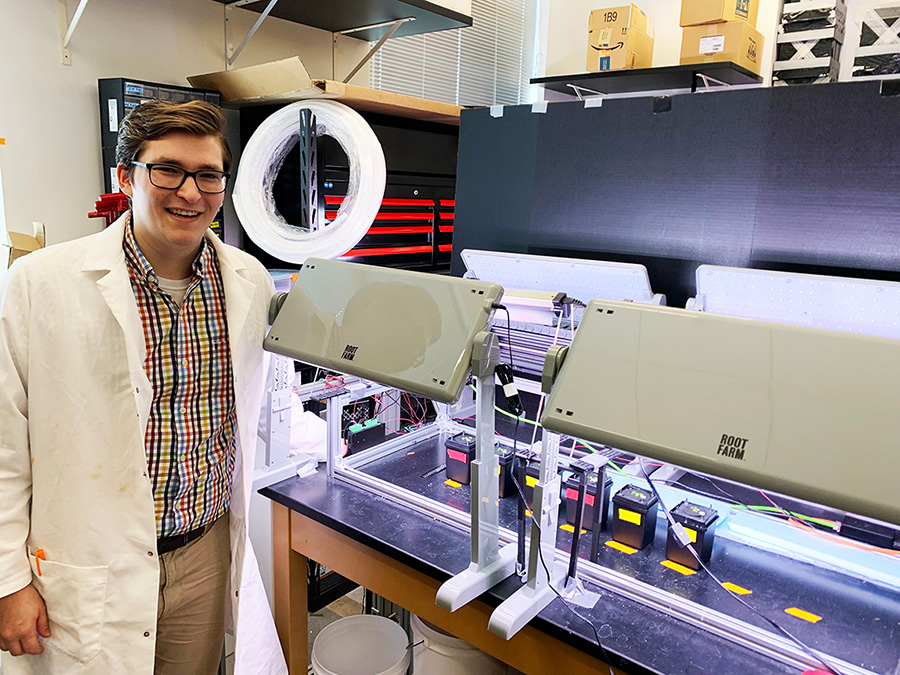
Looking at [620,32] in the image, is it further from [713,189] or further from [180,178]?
[180,178]

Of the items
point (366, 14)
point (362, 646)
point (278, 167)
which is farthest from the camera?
point (366, 14)

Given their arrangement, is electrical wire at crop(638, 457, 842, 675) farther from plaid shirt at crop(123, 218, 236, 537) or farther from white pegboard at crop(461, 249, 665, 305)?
plaid shirt at crop(123, 218, 236, 537)

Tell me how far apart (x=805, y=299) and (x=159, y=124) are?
1263mm

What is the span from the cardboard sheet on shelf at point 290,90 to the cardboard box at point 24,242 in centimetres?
71

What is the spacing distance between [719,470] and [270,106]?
1886mm

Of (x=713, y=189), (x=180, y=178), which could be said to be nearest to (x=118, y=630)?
(x=180, y=178)

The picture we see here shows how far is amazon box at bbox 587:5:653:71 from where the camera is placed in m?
3.12

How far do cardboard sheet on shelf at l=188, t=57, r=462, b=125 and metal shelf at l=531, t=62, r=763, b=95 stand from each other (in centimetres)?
119

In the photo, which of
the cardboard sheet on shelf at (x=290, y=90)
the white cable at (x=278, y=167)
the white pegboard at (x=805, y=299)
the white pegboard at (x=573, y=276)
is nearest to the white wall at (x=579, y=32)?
the cardboard sheet on shelf at (x=290, y=90)

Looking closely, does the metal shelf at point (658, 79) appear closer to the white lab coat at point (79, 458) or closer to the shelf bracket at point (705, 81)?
the shelf bracket at point (705, 81)

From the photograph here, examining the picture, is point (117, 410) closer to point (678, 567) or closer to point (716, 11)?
point (678, 567)

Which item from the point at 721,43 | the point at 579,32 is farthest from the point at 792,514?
the point at 579,32

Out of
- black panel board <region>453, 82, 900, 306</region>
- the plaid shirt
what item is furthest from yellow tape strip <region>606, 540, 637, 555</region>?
→ the plaid shirt

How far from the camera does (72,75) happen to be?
1.99m
